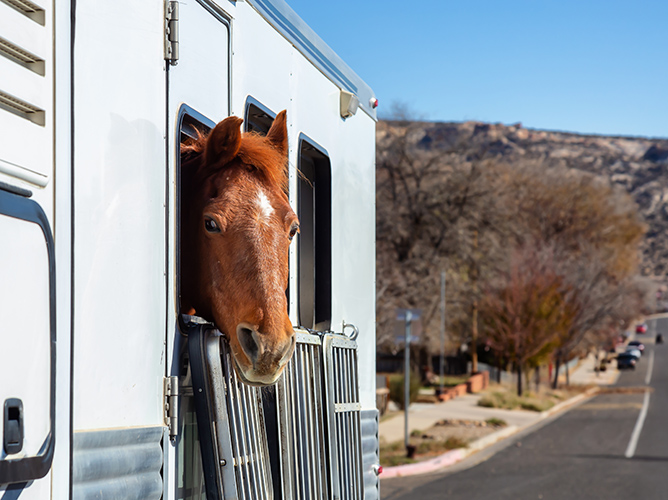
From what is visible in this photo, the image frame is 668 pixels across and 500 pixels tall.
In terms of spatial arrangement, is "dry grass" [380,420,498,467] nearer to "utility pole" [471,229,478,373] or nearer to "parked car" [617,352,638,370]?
"utility pole" [471,229,478,373]

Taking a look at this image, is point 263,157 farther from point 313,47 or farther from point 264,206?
point 313,47

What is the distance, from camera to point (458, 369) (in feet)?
133

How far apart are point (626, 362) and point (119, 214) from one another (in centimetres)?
6019

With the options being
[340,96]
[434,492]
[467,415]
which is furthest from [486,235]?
[340,96]

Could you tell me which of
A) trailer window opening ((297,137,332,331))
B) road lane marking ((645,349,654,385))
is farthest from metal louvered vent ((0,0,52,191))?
road lane marking ((645,349,654,385))

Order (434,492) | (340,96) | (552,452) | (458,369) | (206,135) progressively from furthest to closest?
(458,369) < (552,452) < (434,492) < (340,96) < (206,135)

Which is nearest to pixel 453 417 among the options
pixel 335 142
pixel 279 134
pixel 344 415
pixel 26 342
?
pixel 335 142

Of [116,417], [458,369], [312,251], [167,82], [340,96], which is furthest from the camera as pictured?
[458,369]

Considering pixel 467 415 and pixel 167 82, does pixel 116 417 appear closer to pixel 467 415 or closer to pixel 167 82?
pixel 167 82

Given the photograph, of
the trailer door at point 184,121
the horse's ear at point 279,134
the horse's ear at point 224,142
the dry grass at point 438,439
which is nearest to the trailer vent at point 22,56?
the trailer door at point 184,121

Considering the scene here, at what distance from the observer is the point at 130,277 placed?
2488 mm

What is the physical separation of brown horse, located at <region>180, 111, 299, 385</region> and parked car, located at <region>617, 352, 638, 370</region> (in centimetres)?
5885

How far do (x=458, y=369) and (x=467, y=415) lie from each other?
15.6 meters

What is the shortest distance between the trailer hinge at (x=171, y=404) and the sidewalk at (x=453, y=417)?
12431 mm
